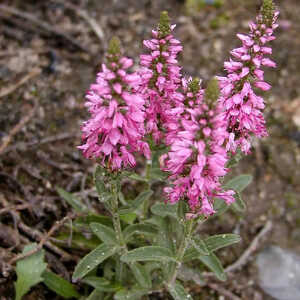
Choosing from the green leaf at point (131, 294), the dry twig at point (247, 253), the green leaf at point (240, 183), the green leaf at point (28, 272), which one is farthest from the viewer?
the dry twig at point (247, 253)

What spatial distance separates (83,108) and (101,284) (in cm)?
298

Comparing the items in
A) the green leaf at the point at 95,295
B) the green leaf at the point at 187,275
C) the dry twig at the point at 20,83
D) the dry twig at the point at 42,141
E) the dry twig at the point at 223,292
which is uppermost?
the dry twig at the point at 20,83

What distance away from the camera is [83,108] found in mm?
6715

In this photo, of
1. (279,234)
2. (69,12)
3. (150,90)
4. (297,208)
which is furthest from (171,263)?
(69,12)

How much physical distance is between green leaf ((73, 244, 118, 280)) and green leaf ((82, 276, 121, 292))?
433 mm

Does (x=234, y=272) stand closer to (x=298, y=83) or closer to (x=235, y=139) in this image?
(x=235, y=139)

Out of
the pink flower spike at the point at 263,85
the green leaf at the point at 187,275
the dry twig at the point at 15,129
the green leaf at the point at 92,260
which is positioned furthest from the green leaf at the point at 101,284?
the pink flower spike at the point at 263,85

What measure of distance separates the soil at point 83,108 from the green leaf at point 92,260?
0.78m

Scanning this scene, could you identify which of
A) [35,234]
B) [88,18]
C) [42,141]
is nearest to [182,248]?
[35,234]

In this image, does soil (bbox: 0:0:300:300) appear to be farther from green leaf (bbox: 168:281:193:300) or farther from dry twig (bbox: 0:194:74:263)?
green leaf (bbox: 168:281:193:300)

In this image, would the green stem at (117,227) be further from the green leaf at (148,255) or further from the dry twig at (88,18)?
the dry twig at (88,18)

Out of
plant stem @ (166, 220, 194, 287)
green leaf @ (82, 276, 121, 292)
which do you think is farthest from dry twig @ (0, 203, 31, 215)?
plant stem @ (166, 220, 194, 287)

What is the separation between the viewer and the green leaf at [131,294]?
4.33 metres

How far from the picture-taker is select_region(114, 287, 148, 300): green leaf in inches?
170
